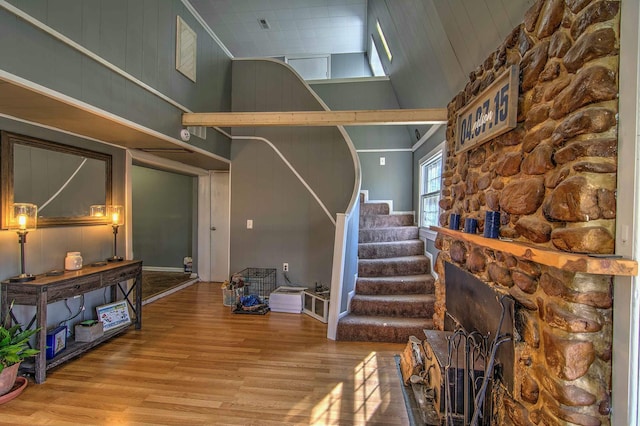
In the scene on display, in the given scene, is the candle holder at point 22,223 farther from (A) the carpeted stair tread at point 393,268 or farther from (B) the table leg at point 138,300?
(A) the carpeted stair tread at point 393,268

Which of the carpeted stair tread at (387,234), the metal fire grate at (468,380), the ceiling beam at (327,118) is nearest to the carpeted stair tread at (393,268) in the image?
the carpeted stair tread at (387,234)

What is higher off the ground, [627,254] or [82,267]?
[627,254]

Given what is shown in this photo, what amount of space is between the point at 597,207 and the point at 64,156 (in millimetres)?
4106

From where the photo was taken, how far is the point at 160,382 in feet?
8.06

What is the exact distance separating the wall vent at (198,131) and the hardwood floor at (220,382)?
2430mm

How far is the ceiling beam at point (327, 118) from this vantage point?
119 inches

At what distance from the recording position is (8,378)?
87.3 inches

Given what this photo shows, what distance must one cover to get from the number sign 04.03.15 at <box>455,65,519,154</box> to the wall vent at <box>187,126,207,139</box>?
309cm

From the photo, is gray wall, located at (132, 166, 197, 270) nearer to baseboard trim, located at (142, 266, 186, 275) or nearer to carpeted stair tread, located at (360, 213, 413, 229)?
baseboard trim, located at (142, 266, 186, 275)

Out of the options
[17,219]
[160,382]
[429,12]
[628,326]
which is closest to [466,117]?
[429,12]

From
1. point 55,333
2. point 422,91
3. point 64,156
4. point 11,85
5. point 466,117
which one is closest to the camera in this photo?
point 11,85

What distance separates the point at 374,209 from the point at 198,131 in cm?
302

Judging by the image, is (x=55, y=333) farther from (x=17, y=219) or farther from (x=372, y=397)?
(x=372, y=397)

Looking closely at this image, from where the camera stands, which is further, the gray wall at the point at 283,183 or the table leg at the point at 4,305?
the gray wall at the point at 283,183
